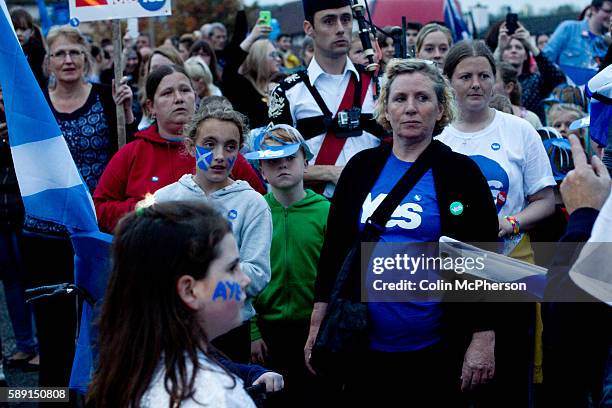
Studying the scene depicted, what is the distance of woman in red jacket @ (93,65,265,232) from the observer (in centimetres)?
464

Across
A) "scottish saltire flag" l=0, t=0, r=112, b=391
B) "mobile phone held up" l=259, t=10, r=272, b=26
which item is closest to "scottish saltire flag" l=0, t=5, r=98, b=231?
"scottish saltire flag" l=0, t=0, r=112, b=391

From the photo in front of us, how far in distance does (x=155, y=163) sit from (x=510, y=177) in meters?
1.84

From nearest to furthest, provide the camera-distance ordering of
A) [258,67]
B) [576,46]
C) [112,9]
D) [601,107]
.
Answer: [601,107], [112,9], [258,67], [576,46]

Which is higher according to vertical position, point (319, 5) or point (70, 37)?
point (319, 5)

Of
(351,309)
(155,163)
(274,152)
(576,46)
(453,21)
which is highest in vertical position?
(453,21)

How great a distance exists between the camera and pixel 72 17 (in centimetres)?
558

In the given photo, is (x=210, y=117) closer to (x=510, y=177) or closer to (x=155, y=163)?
(x=155, y=163)

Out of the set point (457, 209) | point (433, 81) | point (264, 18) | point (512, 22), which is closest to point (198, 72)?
point (264, 18)

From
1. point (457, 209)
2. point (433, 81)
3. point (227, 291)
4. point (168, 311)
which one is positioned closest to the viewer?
point (168, 311)

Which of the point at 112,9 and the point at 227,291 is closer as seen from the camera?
the point at 227,291

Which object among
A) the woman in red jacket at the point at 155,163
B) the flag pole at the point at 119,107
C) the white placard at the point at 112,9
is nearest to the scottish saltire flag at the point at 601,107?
the woman in red jacket at the point at 155,163

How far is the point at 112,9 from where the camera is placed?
544 cm

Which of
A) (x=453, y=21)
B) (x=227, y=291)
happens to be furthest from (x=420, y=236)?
(x=453, y=21)

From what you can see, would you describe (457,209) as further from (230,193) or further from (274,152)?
(274,152)
